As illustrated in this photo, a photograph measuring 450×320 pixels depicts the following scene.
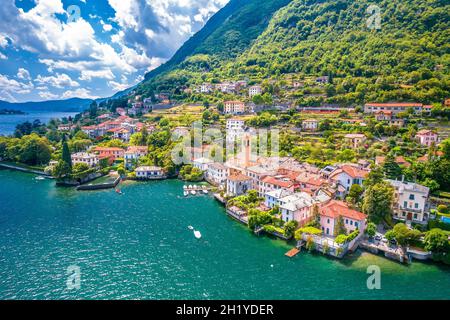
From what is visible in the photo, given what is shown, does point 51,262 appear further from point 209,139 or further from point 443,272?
point 209,139

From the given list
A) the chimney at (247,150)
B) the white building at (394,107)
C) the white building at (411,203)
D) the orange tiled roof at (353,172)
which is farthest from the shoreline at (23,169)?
the white building at (394,107)

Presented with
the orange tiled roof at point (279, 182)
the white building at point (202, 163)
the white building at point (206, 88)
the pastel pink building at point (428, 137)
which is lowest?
the orange tiled roof at point (279, 182)

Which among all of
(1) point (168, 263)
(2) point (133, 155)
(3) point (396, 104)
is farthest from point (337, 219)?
(2) point (133, 155)

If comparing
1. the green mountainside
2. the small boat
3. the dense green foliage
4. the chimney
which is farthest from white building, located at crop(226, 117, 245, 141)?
the dense green foliage

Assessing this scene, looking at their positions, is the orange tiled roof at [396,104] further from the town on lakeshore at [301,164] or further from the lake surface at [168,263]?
the lake surface at [168,263]

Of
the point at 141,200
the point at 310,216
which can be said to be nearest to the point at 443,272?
the point at 310,216

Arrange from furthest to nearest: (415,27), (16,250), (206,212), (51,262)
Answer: (415,27)
(206,212)
(16,250)
(51,262)
